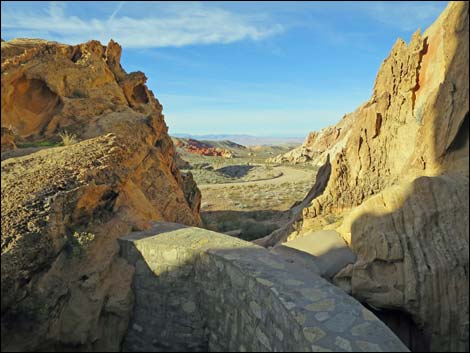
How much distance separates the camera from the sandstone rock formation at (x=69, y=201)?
5.00 m

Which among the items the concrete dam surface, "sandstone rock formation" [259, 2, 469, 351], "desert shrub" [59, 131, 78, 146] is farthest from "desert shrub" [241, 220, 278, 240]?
"desert shrub" [59, 131, 78, 146]

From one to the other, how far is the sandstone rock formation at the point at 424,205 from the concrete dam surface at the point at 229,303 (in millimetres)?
771

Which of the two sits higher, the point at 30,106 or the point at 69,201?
the point at 30,106

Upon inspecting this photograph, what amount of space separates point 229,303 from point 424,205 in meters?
2.88

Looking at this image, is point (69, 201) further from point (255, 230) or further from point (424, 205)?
point (255, 230)

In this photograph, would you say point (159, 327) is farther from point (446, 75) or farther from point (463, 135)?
point (446, 75)

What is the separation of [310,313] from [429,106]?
360 cm

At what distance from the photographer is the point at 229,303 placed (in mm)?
5125

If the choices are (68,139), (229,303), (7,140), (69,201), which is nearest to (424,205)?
(229,303)

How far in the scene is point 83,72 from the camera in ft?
30.7

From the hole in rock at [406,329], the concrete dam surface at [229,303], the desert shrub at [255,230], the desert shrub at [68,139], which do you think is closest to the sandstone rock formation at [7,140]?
the desert shrub at [68,139]

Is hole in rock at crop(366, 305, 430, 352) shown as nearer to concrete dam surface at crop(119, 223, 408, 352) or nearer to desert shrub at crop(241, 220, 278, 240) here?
concrete dam surface at crop(119, 223, 408, 352)

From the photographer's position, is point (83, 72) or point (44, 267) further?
point (83, 72)

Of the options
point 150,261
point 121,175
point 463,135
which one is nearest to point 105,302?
point 150,261
